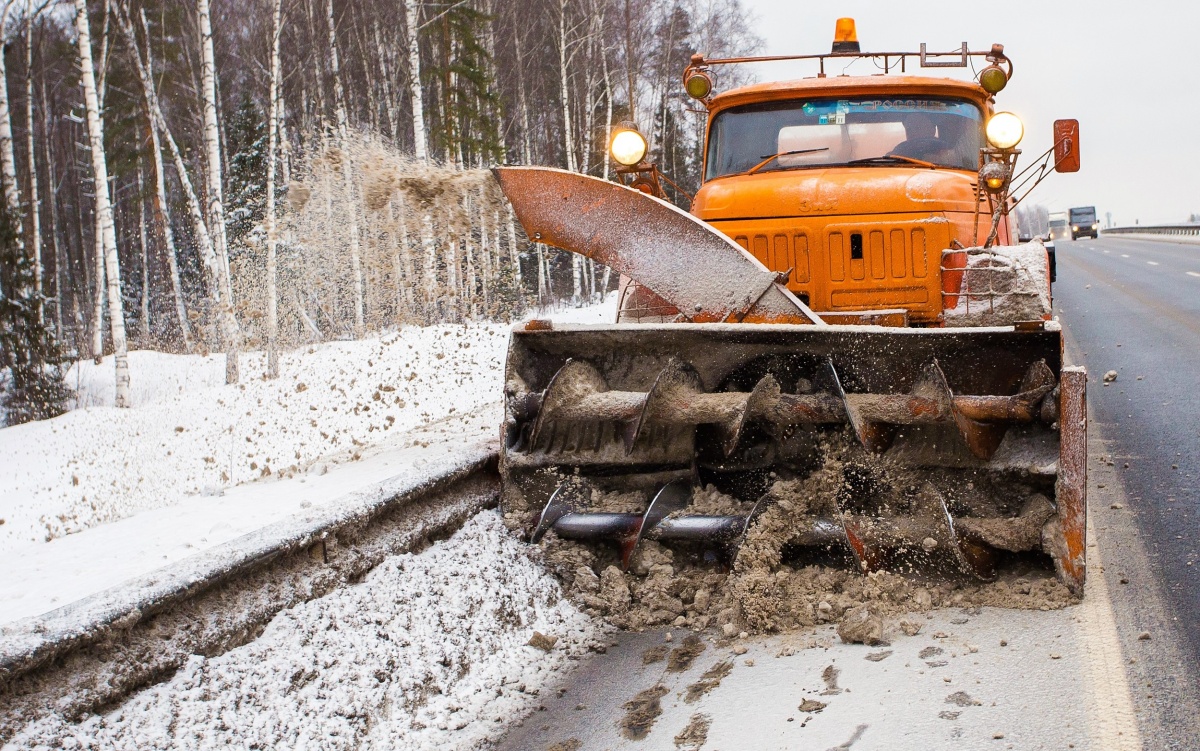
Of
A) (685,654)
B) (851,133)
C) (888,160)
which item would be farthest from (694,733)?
(851,133)

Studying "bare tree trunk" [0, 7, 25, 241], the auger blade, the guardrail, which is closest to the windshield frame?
the auger blade

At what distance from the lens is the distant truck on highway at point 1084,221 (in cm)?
5556

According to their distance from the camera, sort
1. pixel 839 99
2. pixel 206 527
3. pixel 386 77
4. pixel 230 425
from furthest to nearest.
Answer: pixel 386 77 → pixel 230 425 → pixel 839 99 → pixel 206 527

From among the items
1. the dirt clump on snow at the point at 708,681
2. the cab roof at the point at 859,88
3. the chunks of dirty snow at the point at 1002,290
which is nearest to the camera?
the dirt clump on snow at the point at 708,681

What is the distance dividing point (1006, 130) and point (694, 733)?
3404mm

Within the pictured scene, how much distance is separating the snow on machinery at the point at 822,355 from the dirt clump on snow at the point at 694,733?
0.94 metres

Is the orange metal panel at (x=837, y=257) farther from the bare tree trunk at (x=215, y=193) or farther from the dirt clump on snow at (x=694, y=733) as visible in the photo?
the bare tree trunk at (x=215, y=193)

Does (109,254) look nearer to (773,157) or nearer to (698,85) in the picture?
(698,85)

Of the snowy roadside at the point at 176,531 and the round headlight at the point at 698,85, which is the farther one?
the round headlight at the point at 698,85

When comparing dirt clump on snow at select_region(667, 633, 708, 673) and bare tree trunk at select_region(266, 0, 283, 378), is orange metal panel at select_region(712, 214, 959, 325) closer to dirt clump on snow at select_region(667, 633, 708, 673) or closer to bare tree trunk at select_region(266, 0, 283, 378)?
dirt clump on snow at select_region(667, 633, 708, 673)

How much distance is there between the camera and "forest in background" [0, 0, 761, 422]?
43.1 ft

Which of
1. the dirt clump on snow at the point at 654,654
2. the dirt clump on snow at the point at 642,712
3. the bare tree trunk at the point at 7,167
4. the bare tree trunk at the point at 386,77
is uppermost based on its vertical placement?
the bare tree trunk at the point at 386,77

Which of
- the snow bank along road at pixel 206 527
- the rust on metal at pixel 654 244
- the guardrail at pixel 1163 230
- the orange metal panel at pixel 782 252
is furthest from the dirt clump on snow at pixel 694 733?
the guardrail at pixel 1163 230

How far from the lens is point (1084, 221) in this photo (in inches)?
2192
